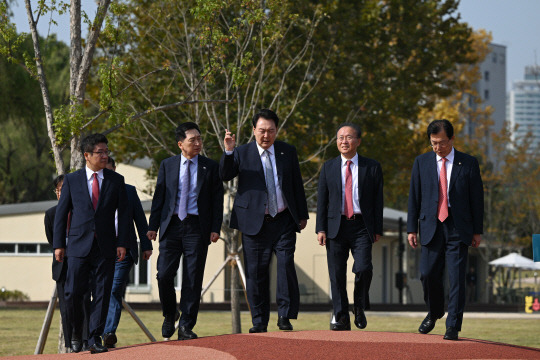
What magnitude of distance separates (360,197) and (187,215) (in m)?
1.78

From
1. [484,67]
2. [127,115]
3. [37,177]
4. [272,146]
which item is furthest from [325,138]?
[484,67]

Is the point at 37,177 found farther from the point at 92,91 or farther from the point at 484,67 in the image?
the point at 484,67

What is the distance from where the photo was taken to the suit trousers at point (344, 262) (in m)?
10.7

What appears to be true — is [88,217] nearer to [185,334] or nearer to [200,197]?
[200,197]

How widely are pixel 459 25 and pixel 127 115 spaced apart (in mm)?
20609

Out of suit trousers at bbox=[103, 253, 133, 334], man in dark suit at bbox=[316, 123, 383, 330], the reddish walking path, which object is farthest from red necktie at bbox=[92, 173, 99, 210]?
man in dark suit at bbox=[316, 123, 383, 330]

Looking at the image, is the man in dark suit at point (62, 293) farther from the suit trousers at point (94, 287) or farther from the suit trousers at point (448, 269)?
the suit trousers at point (448, 269)

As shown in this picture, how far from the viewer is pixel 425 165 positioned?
10336 millimetres

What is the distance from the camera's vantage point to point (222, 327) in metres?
25.0

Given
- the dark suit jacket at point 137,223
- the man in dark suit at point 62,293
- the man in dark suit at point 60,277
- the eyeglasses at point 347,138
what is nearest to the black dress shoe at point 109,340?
the man in dark suit at point 62,293

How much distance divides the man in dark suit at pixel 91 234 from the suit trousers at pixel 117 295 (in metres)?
1.67

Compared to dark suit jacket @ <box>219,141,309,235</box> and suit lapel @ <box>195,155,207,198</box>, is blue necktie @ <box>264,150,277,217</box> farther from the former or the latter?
suit lapel @ <box>195,155,207,198</box>

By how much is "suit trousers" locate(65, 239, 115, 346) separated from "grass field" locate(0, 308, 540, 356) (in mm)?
7138

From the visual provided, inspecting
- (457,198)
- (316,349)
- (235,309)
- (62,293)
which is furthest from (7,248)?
(316,349)
